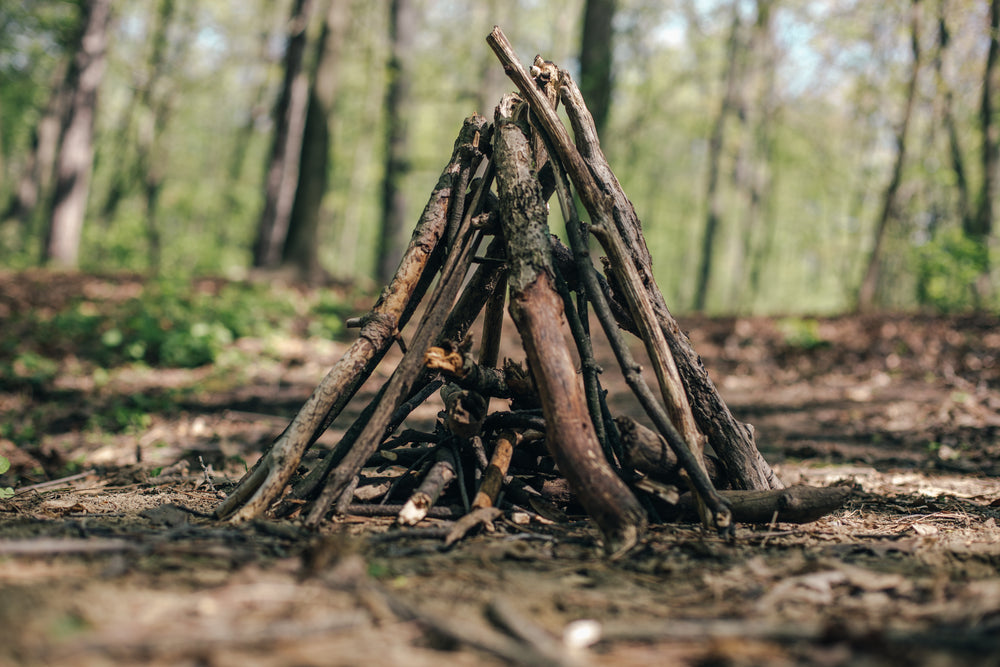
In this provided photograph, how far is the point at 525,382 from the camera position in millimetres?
3342

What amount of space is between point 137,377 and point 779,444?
653 cm

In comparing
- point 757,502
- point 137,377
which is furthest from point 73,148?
point 757,502

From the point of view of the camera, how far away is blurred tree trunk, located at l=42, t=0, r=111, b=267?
12289 mm

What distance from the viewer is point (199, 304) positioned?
893 cm

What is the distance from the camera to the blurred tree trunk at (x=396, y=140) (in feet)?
46.7

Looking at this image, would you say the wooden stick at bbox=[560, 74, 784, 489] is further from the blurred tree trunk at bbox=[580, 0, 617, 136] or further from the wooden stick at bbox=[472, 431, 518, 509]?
the blurred tree trunk at bbox=[580, 0, 617, 136]

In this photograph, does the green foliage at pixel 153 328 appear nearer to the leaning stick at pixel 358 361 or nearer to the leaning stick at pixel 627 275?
the leaning stick at pixel 358 361

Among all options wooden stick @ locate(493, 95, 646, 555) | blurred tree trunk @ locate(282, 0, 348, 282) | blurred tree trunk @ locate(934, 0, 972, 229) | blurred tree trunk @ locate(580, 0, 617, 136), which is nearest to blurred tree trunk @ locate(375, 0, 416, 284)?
blurred tree trunk @ locate(282, 0, 348, 282)

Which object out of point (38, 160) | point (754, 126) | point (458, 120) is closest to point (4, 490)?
point (38, 160)

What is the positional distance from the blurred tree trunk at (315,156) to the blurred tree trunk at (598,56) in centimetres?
444

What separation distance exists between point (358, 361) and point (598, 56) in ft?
29.3

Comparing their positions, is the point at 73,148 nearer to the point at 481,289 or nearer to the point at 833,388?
the point at 481,289

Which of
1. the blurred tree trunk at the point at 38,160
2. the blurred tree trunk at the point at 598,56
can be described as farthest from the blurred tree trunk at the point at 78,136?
the blurred tree trunk at the point at 598,56

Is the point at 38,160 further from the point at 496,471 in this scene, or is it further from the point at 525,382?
the point at 496,471
